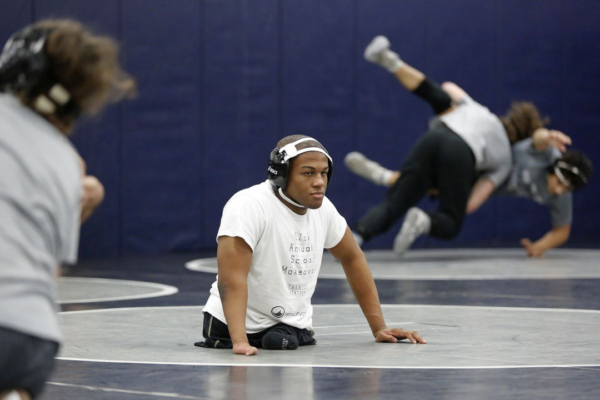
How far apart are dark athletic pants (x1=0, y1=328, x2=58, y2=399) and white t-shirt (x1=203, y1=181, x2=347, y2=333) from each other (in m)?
2.02

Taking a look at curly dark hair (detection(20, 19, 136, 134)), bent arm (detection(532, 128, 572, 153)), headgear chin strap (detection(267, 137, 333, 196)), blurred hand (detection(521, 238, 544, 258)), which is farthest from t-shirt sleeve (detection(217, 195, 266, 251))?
blurred hand (detection(521, 238, 544, 258))

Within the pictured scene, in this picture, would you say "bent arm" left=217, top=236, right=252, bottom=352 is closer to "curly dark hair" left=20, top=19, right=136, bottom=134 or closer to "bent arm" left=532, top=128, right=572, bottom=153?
"curly dark hair" left=20, top=19, right=136, bottom=134

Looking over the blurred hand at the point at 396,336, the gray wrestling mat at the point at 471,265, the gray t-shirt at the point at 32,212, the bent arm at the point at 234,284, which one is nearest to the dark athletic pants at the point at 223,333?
the bent arm at the point at 234,284

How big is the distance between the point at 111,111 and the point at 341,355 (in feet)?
20.3

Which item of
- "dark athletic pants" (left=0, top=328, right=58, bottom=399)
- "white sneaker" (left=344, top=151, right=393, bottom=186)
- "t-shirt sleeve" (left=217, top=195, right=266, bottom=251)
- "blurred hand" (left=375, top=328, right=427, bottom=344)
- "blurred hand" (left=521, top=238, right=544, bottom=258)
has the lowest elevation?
"blurred hand" (left=521, top=238, right=544, bottom=258)

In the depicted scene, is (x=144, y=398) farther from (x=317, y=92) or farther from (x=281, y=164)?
(x=317, y=92)

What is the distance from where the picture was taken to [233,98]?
34.9ft

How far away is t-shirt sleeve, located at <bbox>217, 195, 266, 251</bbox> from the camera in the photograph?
4.10m

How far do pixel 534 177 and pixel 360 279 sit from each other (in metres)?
5.12

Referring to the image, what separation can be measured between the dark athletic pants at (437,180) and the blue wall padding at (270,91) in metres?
2.18

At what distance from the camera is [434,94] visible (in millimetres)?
8938

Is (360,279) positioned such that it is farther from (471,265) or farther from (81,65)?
(471,265)

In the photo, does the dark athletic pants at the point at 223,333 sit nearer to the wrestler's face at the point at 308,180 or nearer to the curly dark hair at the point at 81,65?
the wrestler's face at the point at 308,180

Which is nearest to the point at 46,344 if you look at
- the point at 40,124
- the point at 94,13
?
the point at 40,124
